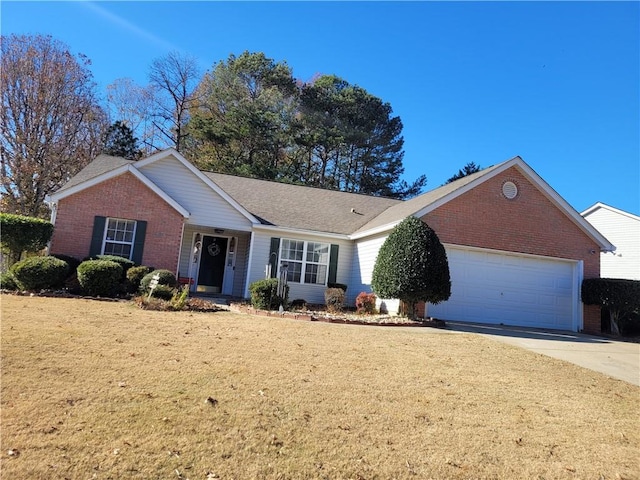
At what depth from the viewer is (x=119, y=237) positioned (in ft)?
46.4

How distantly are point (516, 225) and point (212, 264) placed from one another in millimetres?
11146

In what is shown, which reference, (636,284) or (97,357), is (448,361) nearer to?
(97,357)

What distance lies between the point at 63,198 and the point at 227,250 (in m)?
5.96

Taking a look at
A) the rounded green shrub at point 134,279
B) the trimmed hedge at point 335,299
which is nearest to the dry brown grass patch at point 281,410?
the rounded green shrub at point 134,279

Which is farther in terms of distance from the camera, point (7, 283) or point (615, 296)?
point (615, 296)

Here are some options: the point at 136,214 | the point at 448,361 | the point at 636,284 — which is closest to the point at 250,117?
the point at 136,214

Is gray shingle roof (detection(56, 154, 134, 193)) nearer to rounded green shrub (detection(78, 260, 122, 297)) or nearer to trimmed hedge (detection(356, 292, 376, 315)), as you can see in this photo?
rounded green shrub (detection(78, 260, 122, 297))

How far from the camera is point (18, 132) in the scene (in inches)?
963

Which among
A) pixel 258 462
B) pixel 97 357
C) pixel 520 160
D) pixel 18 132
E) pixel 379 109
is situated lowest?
pixel 258 462

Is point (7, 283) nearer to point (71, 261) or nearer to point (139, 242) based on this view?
point (71, 261)

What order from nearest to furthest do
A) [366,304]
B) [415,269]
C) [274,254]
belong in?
[415,269]
[366,304]
[274,254]

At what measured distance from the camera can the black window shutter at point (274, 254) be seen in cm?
1614

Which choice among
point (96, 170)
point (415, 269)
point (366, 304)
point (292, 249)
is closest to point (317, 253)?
point (292, 249)

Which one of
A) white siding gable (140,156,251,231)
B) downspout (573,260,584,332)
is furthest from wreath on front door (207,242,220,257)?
downspout (573,260,584,332)
